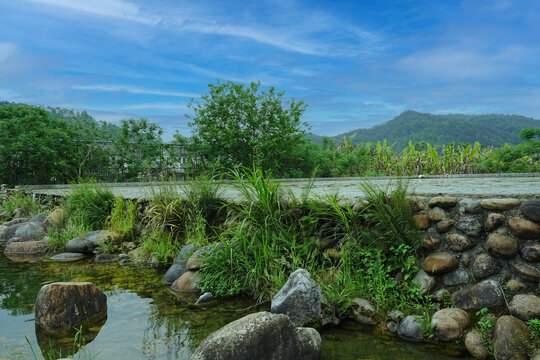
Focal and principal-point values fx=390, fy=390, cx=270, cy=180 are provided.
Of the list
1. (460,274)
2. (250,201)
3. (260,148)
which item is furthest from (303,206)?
(260,148)

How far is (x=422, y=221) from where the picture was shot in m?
3.75

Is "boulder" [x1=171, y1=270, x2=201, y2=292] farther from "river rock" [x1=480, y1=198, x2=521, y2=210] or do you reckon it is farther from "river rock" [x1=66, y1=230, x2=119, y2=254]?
"river rock" [x1=480, y1=198, x2=521, y2=210]

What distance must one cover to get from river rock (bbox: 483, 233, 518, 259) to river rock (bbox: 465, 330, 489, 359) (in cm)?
73

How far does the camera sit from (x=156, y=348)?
10.1 feet

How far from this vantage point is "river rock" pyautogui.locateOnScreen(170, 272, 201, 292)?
4.41 meters

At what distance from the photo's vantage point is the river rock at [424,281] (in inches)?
135

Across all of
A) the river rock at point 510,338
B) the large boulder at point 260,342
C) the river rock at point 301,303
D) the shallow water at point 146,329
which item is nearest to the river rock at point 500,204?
the river rock at point 510,338

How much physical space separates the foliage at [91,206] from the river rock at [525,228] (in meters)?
6.41

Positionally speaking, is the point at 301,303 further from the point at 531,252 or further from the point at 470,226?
the point at 531,252

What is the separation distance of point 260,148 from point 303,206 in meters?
8.35

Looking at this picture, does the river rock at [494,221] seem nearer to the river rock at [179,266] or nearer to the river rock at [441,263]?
the river rock at [441,263]

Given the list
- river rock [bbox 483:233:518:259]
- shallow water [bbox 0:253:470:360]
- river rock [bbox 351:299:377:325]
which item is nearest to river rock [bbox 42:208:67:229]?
shallow water [bbox 0:253:470:360]

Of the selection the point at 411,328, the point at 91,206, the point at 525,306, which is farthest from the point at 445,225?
the point at 91,206

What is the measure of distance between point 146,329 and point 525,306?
3.09 meters
